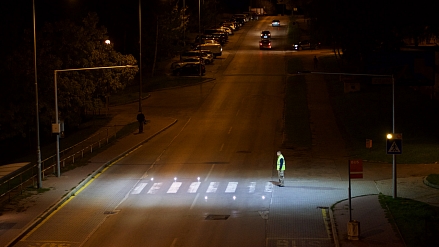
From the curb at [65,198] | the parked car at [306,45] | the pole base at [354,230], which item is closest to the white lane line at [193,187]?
the curb at [65,198]

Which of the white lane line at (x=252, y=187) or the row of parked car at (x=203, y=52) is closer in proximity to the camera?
the white lane line at (x=252, y=187)

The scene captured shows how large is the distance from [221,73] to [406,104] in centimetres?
2438

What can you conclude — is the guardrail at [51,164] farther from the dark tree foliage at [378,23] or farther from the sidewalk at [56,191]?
the dark tree foliage at [378,23]

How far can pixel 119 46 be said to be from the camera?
A: 88250 millimetres

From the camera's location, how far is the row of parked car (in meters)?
72.1

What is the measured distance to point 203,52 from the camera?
265 ft

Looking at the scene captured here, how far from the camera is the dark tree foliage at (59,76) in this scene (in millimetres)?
45656

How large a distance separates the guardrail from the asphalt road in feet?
9.25

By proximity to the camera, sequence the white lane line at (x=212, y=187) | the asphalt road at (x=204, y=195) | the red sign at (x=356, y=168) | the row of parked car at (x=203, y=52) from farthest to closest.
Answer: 1. the row of parked car at (x=203, y=52)
2. the white lane line at (x=212, y=187)
3. the asphalt road at (x=204, y=195)
4. the red sign at (x=356, y=168)

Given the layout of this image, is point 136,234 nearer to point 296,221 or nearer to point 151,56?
point 296,221

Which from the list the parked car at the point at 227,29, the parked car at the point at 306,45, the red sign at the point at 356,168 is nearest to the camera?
the red sign at the point at 356,168

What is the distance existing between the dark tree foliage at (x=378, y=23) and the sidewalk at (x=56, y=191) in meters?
16.0

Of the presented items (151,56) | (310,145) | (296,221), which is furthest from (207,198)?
(151,56)

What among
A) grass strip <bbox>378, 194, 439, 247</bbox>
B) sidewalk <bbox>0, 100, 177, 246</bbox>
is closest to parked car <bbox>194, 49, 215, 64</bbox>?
sidewalk <bbox>0, 100, 177, 246</bbox>
